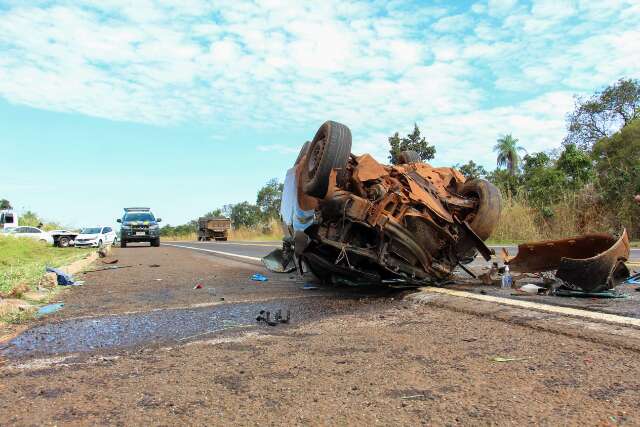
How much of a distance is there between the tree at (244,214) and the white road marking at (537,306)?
51192mm

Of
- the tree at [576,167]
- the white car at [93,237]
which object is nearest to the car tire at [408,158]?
the tree at [576,167]

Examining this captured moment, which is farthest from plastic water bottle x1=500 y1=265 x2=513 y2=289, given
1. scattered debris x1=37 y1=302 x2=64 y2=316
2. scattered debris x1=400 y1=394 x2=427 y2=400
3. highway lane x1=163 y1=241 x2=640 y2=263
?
scattered debris x1=37 y1=302 x2=64 y2=316

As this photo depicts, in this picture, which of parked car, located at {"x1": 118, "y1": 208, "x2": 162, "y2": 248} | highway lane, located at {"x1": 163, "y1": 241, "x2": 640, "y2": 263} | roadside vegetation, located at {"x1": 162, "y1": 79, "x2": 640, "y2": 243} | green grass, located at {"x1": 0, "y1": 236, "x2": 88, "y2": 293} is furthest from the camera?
parked car, located at {"x1": 118, "y1": 208, "x2": 162, "y2": 248}

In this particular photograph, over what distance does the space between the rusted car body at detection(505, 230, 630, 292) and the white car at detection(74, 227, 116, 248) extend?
21320 millimetres

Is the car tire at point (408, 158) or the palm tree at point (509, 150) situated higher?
Result: the palm tree at point (509, 150)

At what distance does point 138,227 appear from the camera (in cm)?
2323

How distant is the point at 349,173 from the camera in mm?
5602

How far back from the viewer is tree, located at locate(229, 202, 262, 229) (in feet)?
190

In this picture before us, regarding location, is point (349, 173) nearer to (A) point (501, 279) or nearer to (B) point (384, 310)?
(B) point (384, 310)

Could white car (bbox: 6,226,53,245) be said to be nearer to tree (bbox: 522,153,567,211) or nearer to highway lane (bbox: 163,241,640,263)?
highway lane (bbox: 163,241,640,263)

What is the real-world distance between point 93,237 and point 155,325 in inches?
901

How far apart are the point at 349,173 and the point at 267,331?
213 cm

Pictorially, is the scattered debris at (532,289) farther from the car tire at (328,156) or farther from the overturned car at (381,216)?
the car tire at (328,156)

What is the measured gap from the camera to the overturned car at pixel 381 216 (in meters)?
5.22
